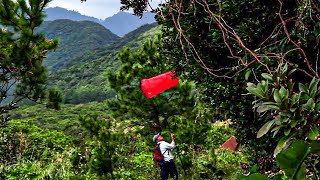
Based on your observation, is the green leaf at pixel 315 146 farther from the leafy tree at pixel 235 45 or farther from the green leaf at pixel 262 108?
the leafy tree at pixel 235 45

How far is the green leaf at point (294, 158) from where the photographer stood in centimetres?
134

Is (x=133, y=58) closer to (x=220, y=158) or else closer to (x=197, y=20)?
(x=220, y=158)

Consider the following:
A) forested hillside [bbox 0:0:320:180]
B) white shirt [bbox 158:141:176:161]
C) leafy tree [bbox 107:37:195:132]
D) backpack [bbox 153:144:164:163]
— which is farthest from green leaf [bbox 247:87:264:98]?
leafy tree [bbox 107:37:195:132]

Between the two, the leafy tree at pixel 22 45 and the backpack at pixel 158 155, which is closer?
the leafy tree at pixel 22 45

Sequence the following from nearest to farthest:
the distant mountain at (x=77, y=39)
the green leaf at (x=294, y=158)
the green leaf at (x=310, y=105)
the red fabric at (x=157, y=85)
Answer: the green leaf at (x=294, y=158) < the green leaf at (x=310, y=105) < the red fabric at (x=157, y=85) < the distant mountain at (x=77, y=39)

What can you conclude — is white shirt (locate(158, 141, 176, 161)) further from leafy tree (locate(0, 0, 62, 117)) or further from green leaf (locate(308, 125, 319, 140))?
green leaf (locate(308, 125, 319, 140))

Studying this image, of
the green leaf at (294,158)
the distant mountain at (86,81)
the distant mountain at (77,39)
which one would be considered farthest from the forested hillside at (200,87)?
the distant mountain at (77,39)

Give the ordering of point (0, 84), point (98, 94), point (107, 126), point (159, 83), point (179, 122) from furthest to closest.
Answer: point (98, 94), point (179, 122), point (107, 126), point (159, 83), point (0, 84)

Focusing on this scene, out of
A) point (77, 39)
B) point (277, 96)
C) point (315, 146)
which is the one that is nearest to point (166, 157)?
point (277, 96)

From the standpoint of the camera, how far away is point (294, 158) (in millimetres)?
1350

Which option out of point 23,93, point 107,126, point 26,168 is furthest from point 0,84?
point 107,126

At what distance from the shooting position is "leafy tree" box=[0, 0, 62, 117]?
5711 millimetres

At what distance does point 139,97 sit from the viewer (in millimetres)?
11094

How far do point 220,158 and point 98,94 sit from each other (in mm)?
79218
